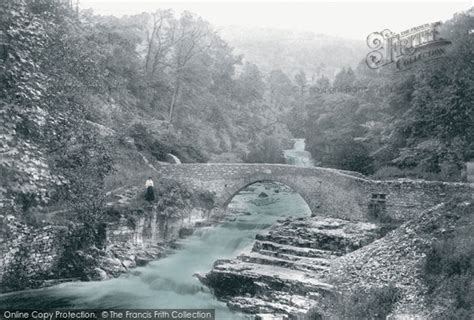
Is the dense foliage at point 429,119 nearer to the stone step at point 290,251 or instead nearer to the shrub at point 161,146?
the stone step at point 290,251

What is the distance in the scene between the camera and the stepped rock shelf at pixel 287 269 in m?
12.3

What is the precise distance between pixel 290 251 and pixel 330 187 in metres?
5.79

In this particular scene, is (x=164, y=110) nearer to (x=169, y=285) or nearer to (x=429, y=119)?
(x=429, y=119)

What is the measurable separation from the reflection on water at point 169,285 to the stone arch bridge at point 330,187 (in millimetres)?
2324

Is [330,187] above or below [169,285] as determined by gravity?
above

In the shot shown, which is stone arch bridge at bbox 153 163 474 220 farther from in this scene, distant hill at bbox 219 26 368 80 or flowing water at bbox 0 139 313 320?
distant hill at bbox 219 26 368 80

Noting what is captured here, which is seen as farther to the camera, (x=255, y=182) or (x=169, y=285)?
(x=255, y=182)

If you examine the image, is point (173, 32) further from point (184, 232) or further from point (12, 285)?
point (12, 285)

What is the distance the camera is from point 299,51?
370 feet

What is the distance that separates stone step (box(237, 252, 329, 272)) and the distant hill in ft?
264

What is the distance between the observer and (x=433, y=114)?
68.0 feet

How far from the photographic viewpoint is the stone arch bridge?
17562 mm

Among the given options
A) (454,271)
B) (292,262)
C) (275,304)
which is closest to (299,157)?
(292,262)

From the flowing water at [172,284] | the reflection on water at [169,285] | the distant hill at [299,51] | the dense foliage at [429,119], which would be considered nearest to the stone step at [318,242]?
the flowing water at [172,284]
